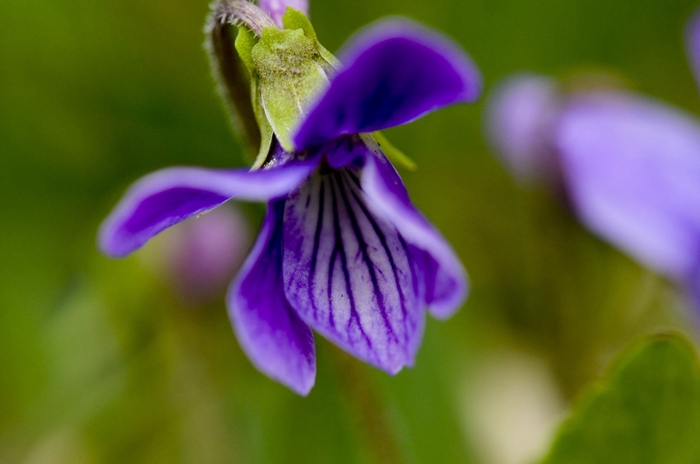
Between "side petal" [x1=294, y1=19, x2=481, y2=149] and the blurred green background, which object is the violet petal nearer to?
the blurred green background

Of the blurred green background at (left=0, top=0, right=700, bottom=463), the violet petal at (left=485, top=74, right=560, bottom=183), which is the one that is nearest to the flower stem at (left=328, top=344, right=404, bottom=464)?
the blurred green background at (left=0, top=0, right=700, bottom=463)

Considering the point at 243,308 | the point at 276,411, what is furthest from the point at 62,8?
the point at 243,308

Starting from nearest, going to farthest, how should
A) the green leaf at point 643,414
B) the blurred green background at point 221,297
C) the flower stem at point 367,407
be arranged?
1. the green leaf at point 643,414
2. the flower stem at point 367,407
3. the blurred green background at point 221,297

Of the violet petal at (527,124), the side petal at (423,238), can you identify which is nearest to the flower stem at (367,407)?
the side petal at (423,238)

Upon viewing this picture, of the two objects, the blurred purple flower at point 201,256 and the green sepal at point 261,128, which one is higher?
the green sepal at point 261,128

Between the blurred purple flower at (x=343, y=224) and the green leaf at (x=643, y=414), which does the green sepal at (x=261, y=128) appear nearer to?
the blurred purple flower at (x=343, y=224)

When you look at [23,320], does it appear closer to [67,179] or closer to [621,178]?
[67,179]
